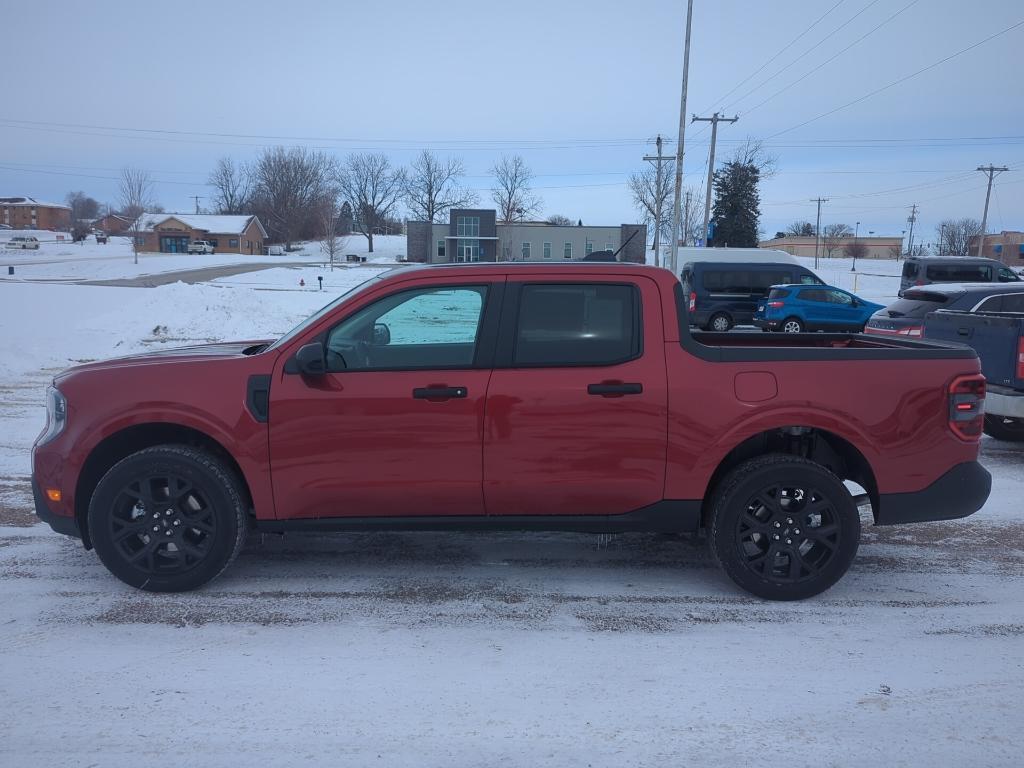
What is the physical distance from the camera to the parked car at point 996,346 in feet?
24.1

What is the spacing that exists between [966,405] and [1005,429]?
5398 mm

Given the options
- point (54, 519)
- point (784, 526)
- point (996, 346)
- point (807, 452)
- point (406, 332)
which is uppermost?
point (406, 332)

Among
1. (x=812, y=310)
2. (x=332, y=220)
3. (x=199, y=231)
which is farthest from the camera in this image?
(x=199, y=231)

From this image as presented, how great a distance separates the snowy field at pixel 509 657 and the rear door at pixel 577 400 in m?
0.65

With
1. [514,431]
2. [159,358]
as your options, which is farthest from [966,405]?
[159,358]

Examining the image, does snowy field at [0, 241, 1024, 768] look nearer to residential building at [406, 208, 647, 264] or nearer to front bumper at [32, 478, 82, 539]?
front bumper at [32, 478, 82, 539]

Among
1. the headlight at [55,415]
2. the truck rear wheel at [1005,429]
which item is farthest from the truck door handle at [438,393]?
the truck rear wheel at [1005,429]

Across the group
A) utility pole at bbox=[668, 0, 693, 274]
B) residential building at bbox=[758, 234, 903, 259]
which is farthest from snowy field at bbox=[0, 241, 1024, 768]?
residential building at bbox=[758, 234, 903, 259]

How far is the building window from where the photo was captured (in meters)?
67.1

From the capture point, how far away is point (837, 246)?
114 m

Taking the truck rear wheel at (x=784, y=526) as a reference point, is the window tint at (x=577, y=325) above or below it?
above

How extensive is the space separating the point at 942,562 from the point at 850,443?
4.74 ft

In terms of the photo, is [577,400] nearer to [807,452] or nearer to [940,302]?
[807,452]

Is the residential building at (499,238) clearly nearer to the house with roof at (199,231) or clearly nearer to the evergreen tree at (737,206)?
the evergreen tree at (737,206)
